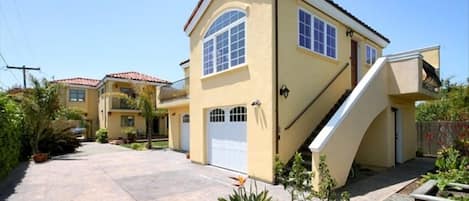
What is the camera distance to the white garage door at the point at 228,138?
36.1 feet

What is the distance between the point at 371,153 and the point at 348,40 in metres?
5.44

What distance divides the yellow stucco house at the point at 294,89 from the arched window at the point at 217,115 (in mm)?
47

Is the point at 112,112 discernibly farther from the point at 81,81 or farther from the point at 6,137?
the point at 6,137

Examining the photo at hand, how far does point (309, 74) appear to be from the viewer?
35.4 ft

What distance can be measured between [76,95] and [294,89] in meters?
33.6

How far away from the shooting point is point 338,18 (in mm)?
12297

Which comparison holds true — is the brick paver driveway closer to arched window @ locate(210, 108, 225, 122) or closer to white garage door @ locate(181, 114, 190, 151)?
arched window @ locate(210, 108, 225, 122)

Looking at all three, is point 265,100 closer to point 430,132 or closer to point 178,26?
point 178,26

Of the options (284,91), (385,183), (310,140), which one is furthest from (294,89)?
(385,183)

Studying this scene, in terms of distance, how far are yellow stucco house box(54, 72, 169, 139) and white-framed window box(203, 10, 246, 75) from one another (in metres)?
16.4

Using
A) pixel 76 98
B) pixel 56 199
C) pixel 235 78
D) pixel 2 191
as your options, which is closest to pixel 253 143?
pixel 235 78

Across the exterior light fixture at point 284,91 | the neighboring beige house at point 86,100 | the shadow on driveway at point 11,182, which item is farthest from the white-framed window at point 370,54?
the neighboring beige house at point 86,100

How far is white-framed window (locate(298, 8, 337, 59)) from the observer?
1069cm

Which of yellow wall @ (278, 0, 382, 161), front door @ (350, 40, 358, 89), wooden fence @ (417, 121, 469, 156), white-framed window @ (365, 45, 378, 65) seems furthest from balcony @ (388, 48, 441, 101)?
wooden fence @ (417, 121, 469, 156)
